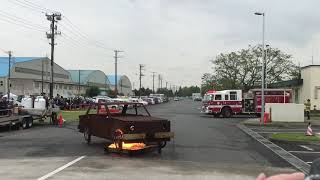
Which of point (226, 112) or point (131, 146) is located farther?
point (226, 112)

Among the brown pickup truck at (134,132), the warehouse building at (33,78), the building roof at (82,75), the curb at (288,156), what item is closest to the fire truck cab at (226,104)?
the curb at (288,156)

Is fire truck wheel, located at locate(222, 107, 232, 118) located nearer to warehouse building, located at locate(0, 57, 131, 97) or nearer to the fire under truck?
the fire under truck

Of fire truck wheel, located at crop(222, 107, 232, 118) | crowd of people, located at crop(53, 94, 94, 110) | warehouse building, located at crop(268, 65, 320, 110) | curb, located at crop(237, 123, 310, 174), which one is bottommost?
curb, located at crop(237, 123, 310, 174)

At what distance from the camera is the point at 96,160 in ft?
47.6

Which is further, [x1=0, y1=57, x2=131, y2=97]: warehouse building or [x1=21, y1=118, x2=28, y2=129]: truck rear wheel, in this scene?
[x1=0, y1=57, x2=131, y2=97]: warehouse building

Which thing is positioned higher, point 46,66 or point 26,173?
point 46,66

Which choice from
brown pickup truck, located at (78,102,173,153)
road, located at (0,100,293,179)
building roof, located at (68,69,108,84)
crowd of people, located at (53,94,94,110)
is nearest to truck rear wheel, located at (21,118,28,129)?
road, located at (0,100,293,179)

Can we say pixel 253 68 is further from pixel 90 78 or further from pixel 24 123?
pixel 90 78

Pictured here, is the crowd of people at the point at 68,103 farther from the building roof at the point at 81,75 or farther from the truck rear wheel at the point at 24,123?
the building roof at the point at 81,75

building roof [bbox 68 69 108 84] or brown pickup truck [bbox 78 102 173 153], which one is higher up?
building roof [bbox 68 69 108 84]

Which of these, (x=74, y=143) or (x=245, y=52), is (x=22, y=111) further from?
(x=245, y=52)

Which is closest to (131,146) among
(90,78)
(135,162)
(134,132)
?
(134,132)

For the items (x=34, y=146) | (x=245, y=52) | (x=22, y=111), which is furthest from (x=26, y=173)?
(x=245, y=52)

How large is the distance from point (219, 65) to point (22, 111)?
2132 inches
